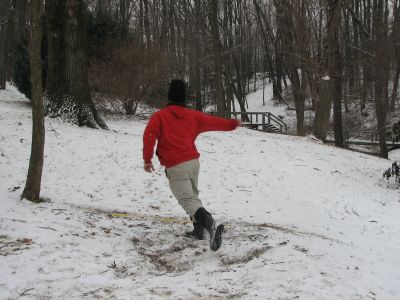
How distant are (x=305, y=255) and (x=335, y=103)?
17.6 m

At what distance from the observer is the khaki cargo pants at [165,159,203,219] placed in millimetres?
5074

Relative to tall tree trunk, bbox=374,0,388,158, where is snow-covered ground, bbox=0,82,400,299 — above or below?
below

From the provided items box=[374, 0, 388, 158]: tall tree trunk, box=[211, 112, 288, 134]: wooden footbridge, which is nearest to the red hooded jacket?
box=[374, 0, 388, 158]: tall tree trunk

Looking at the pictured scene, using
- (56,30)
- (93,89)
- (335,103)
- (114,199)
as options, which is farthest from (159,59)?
(114,199)

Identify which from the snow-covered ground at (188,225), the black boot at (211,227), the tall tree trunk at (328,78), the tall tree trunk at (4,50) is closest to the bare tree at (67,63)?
the snow-covered ground at (188,225)

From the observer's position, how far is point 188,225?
20.7ft

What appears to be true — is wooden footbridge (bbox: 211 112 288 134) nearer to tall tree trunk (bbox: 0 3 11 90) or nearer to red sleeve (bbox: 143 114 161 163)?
tall tree trunk (bbox: 0 3 11 90)

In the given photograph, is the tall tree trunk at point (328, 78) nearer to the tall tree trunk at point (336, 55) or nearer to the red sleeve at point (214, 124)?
the tall tree trunk at point (336, 55)

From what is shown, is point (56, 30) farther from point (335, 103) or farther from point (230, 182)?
point (335, 103)

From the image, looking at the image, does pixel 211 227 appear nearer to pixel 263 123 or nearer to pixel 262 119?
pixel 263 123

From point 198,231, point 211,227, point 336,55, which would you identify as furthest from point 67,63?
point 336,55

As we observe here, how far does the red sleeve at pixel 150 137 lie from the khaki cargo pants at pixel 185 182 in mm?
378

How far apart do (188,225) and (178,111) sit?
6.32 ft

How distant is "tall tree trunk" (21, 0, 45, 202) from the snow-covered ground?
0.85 feet
